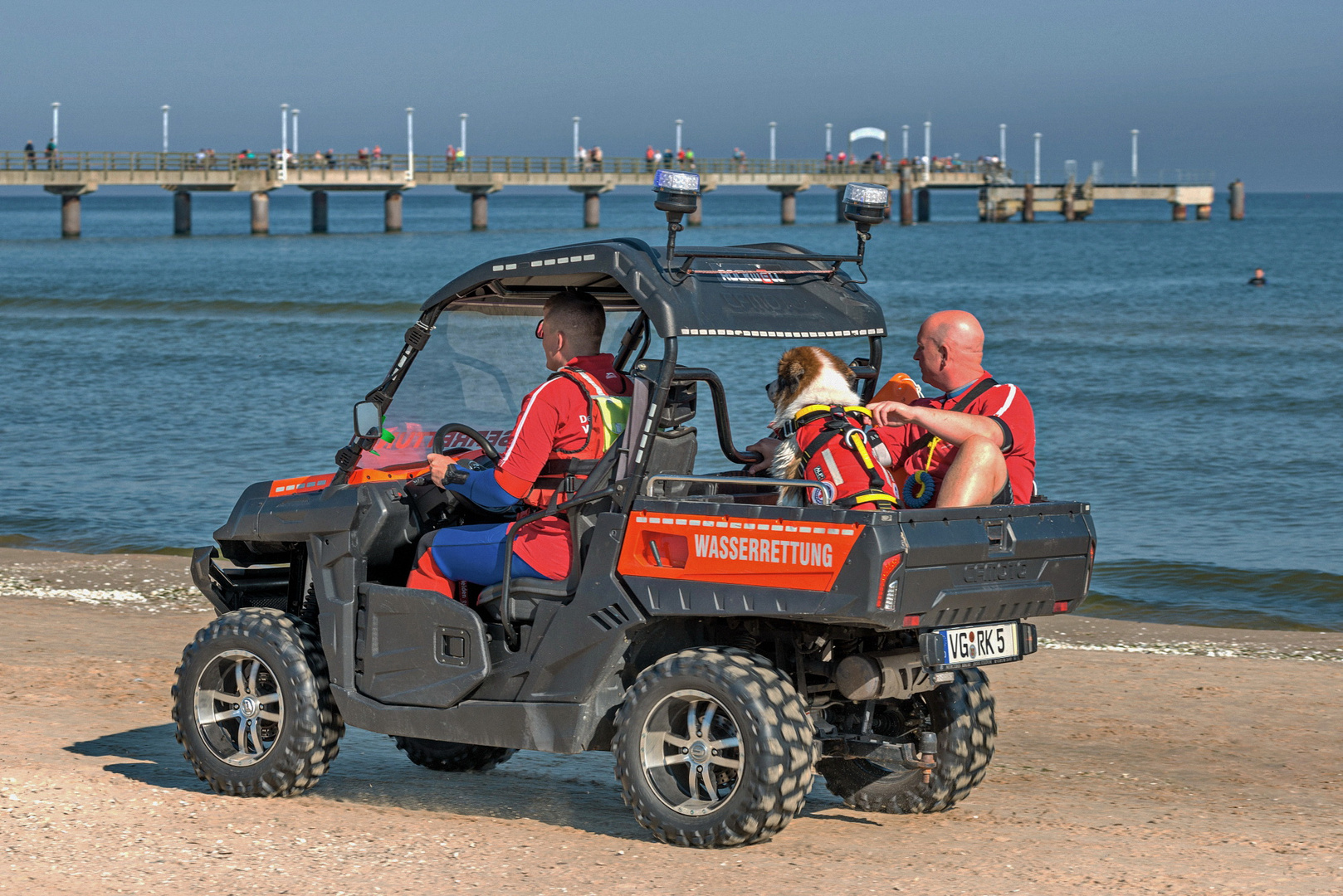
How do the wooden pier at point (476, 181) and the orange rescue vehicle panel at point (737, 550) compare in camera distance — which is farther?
the wooden pier at point (476, 181)

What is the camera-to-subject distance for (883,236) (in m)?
91.1

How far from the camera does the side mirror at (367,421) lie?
5.47 meters

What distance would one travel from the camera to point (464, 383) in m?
5.84

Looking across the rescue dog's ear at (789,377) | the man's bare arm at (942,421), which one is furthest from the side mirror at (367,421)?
the man's bare arm at (942,421)

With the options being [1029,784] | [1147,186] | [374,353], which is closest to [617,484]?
[1029,784]

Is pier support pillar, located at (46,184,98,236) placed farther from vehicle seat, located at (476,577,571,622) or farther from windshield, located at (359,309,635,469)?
vehicle seat, located at (476,577,571,622)

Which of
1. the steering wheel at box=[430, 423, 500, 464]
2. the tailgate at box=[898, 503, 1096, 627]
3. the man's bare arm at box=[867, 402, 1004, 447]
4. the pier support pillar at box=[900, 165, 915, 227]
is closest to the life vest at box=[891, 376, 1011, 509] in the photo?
the man's bare arm at box=[867, 402, 1004, 447]

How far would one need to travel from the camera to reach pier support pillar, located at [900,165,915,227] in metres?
98.7

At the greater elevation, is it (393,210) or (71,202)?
(393,210)

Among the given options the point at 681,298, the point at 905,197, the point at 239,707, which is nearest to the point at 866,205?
the point at 681,298

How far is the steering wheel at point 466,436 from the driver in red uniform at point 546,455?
88mm

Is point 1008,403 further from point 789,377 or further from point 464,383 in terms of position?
point 464,383

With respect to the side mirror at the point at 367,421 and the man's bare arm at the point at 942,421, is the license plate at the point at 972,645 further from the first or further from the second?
the side mirror at the point at 367,421

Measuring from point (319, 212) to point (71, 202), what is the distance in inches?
577
